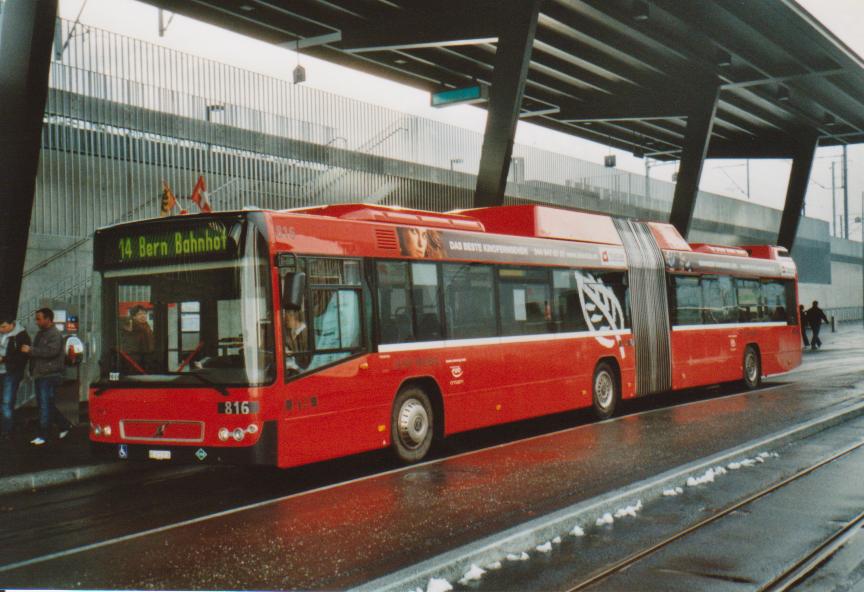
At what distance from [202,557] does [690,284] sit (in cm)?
1344

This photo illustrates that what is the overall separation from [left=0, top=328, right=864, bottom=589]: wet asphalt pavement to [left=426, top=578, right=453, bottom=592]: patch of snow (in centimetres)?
47

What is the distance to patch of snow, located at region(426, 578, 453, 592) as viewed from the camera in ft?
18.0

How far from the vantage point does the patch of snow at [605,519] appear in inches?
289

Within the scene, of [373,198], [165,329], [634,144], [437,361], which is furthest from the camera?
[634,144]

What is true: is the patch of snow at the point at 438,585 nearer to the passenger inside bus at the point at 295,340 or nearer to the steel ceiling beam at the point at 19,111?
the passenger inside bus at the point at 295,340

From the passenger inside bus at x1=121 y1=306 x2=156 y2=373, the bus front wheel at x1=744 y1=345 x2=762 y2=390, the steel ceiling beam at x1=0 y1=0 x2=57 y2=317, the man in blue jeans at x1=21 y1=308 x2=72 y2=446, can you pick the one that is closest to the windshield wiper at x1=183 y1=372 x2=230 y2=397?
the passenger inside bus at x1=121 y1=306 x2=156 y2=373

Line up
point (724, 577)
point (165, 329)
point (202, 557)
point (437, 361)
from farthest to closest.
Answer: point (437, 361), point (165, 329), point (202, 557), point (724, 577)

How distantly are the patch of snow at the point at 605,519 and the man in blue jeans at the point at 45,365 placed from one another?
8018 millimetres

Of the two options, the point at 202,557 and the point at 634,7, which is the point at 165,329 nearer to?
the point at 202,557

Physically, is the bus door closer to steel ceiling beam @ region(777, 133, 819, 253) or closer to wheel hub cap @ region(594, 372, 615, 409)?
wheel hub cap @ region(594, 372, 615, 409)

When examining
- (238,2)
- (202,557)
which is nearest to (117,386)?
(202,557)

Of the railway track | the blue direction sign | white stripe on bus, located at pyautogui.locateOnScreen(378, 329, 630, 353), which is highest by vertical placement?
the blue direction sign

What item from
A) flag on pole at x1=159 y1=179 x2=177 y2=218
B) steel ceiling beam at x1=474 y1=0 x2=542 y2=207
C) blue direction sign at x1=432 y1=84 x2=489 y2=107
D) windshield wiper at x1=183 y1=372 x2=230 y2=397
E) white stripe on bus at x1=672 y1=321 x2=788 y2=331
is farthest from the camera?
blue direction sign at x1=432 y1=84 x2=489 y2=107

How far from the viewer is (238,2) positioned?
18.2 metres
